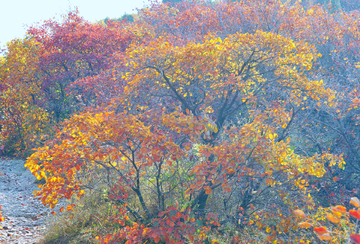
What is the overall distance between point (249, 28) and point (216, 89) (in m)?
6.07

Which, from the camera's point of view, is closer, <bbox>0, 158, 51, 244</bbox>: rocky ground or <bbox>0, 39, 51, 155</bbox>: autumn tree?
<bbox>0, 158, 51, 244</bbox>: rocky ground

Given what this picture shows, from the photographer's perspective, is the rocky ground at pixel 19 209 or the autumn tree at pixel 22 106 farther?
the autumn tree at pixel 22 106

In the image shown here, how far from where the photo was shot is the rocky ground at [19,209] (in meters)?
4.50

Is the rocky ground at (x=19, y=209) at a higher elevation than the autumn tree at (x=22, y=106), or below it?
below

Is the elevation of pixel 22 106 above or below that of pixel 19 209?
above

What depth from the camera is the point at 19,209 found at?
18.2 ft

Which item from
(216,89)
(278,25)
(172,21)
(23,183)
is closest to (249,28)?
(278,25)

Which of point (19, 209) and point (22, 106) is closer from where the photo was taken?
point (19, 209)

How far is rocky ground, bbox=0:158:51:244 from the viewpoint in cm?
450

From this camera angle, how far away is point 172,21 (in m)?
12.4

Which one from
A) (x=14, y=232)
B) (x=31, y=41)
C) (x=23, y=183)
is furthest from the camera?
(x=31, y=41)

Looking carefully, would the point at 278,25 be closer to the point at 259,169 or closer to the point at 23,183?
the point at 259,169

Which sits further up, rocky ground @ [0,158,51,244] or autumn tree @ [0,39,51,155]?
autumn tree @ [0,39,51,155]

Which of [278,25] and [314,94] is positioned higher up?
[278,25]
